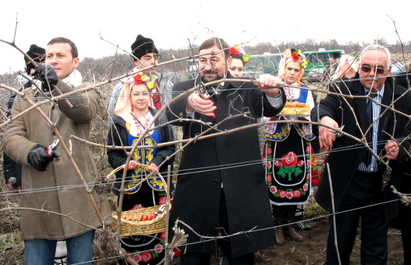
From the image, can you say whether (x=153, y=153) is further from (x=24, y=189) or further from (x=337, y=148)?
(x=337, y=148)

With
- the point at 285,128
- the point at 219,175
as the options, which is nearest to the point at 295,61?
the point at 285,128

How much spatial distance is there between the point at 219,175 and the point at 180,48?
92 centimetres

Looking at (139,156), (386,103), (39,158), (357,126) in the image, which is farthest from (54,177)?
(386,103)

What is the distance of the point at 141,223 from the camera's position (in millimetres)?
2584

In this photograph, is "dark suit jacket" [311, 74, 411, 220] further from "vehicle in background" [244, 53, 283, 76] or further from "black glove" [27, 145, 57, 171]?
"black glove" [27, 145, 57, 171]

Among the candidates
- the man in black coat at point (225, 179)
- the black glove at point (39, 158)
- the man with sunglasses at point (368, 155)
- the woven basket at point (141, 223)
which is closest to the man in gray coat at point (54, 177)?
the black glove at point (39, 158)

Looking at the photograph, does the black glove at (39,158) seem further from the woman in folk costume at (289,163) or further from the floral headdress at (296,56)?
the floral headdress at (296,56)

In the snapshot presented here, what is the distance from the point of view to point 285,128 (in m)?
3.70

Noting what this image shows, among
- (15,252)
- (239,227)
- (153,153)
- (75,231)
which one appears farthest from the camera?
(15,252)

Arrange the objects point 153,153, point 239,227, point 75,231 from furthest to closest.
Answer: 1. point 153,153
2. point 239,227
3. point 75,231

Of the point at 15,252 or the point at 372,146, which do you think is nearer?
the point at 372,146

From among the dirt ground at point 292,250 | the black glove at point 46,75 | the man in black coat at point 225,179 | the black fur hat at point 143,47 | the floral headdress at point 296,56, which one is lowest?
the dirt ground at point 292,250

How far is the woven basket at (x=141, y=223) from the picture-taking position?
2.56m

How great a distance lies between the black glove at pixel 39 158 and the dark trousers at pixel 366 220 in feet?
6.47
